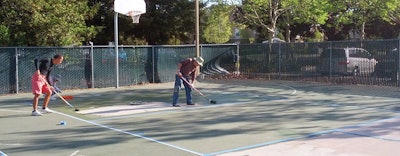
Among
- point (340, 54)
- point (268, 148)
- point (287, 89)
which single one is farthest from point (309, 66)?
point (268, 148)

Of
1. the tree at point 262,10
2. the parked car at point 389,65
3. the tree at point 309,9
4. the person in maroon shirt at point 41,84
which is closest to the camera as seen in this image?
the person in maroon shirt at point 41,84

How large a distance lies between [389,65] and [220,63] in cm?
896

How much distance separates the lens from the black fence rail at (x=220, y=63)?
58.0ft

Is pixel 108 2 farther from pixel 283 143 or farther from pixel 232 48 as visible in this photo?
pixel 283 143

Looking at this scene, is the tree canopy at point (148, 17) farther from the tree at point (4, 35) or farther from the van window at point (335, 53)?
the van window at point (335, 53)

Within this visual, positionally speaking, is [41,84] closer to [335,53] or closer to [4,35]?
[4,35]

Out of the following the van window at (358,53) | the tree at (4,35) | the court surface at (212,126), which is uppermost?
the tree at (4,35)

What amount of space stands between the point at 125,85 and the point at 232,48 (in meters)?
6.48

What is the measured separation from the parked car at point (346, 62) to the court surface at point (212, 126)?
A: 308cm

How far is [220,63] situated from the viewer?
24.2 m

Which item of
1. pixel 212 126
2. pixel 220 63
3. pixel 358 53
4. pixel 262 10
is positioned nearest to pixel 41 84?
pixel 212 126

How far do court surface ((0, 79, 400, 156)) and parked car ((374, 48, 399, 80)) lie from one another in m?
2.23

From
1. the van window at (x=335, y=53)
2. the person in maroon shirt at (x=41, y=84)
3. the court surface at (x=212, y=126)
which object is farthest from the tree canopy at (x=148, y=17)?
the person in maroon shirt at (x=41, y=84)

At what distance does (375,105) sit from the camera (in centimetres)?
1272
